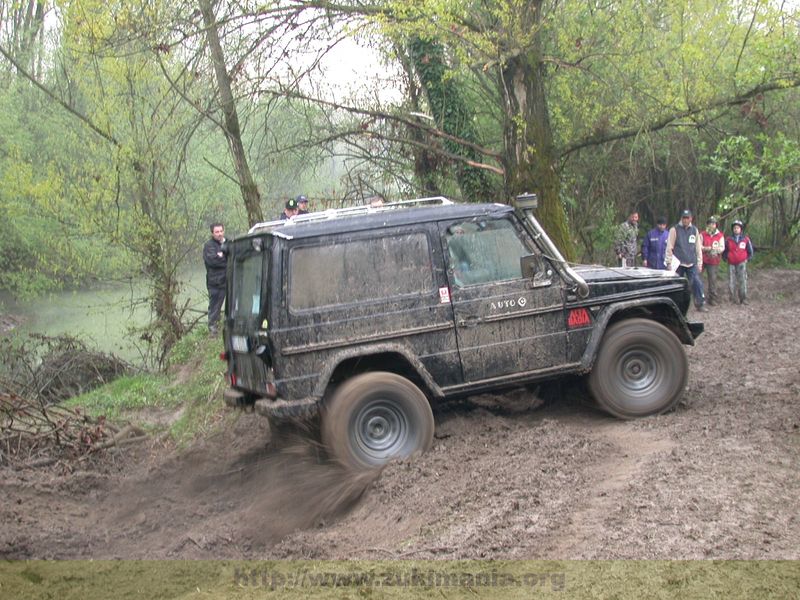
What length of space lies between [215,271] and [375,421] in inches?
312

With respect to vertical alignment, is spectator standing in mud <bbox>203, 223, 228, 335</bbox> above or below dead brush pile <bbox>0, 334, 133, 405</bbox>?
above

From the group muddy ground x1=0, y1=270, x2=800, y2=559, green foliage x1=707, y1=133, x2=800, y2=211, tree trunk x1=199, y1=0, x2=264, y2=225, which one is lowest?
muddy ground x1=0, y1=270, x2=800, y2=559

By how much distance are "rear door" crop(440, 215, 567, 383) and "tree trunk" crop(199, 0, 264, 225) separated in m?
7.07

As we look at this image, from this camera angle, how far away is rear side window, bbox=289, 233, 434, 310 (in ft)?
26.8

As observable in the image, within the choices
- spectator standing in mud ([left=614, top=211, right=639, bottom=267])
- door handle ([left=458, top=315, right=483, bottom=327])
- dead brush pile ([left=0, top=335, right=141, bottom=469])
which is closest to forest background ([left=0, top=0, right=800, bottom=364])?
spectator standing in mud ([left=614, top=211, right=639, bottom=267])

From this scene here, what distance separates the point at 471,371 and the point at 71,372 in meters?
10.4

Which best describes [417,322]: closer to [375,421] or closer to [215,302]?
[375,421]

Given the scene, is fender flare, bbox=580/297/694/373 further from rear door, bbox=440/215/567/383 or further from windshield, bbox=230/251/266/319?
windshield, bbox=230/251/266/319

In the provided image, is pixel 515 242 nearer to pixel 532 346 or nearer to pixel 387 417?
pixel 532 346

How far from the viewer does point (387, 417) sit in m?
8.20

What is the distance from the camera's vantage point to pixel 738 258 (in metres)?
18.8

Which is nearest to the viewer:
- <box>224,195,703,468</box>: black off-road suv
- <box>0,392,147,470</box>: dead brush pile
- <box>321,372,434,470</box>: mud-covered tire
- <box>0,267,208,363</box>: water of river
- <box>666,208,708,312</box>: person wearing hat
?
<box>321,372,434,470</box>: mud-covered tire

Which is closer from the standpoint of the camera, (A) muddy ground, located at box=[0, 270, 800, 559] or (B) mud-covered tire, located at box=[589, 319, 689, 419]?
(A) muddy ground, located at box=[0, 270, 800, 559]

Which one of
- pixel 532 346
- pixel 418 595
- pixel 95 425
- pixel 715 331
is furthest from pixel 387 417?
pixel 715 331
